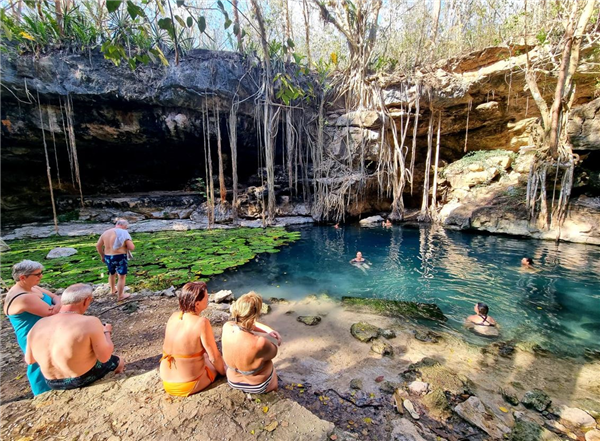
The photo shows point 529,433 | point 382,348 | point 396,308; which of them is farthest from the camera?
point 396,308

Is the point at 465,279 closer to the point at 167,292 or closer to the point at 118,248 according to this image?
the point at 167,292

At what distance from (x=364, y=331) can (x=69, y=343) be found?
2.82m

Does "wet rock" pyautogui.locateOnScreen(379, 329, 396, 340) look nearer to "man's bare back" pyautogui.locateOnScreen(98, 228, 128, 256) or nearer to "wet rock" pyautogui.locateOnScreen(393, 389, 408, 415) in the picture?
"wet rock" pyautogui.locateOnScreen(393, 389, 408, 415)

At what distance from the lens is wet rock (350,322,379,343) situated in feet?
10.5

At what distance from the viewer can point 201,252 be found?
6633 millimetres

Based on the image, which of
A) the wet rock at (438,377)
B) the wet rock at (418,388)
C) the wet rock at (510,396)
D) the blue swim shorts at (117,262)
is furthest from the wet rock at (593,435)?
the blue swim shorts at (117,262)

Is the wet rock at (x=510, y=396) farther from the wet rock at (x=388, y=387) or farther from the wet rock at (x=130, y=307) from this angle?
the wet rock at (x=130, y=307)

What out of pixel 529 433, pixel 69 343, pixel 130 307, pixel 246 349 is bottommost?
pixel 529 433

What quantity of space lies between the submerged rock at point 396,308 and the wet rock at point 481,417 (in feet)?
5.58

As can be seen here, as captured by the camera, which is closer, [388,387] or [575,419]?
[575,419]

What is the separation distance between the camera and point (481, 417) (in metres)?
2.05

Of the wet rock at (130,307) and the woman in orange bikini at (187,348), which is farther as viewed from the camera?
the wet rock at (130,307)

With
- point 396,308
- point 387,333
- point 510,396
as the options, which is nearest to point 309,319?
point 387,333

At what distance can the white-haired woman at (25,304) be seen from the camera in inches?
77.8
